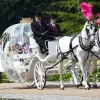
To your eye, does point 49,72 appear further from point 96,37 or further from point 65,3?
point 65,3

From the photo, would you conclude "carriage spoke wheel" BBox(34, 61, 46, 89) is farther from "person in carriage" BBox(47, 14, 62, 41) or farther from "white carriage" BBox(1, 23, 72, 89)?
"person in carriage" BBox(47, 14, 62, 41)

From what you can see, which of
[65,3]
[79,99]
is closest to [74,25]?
[65,3]

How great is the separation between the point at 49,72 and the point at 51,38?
1120 mm

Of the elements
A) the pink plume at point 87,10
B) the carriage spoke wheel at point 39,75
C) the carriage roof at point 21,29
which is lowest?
the carriage spoke wheel at point 39,75

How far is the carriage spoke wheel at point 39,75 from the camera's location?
1680cm

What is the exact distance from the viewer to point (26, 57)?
57.7 ft

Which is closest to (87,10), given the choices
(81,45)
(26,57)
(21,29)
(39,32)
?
(81,45)

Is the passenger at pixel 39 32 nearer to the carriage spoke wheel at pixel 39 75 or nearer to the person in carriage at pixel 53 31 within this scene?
the person in carriage at pixel 53 31

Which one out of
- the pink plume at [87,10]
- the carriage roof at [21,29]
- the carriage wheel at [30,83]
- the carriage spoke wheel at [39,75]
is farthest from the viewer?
the carriage wheel at [30,83]

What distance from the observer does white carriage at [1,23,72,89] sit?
55.3 ft

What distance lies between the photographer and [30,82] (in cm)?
1853

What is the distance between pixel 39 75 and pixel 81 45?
197 centimetres

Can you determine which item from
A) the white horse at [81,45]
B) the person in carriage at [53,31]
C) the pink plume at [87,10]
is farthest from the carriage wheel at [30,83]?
→ the pink plume at [87,10]

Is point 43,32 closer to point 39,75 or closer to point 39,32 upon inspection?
point 39,32
